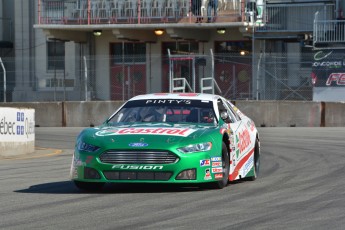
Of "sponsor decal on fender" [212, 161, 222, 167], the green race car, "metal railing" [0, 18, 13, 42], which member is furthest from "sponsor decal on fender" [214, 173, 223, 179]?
"metal railing" [0, 18, 13, 42]

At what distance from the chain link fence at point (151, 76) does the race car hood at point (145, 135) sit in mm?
20844

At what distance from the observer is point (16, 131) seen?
19.8 meters

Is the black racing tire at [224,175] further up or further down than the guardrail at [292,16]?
further down

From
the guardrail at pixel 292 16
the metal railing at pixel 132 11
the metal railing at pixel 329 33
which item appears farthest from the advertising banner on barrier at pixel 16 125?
the metal railing at pixel 132 11

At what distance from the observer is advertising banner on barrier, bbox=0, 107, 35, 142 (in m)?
19.1

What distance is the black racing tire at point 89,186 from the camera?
465 inches

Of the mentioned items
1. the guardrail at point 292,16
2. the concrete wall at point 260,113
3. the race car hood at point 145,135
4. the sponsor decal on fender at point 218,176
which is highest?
the guardrail at point 292,16

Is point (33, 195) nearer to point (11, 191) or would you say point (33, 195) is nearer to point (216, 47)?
point (11, 191)

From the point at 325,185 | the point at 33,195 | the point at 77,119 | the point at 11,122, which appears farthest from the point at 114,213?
the point at 77,119

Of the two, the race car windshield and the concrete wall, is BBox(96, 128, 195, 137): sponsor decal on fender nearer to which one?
the race car windshield

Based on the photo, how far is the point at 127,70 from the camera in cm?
4062

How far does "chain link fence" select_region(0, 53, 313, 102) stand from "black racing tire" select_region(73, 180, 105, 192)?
2109cm

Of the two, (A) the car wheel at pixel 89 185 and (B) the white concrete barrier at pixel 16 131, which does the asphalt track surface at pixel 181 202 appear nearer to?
(A) the car wheel at pixel 89 185

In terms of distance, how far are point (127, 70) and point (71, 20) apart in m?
3.24
